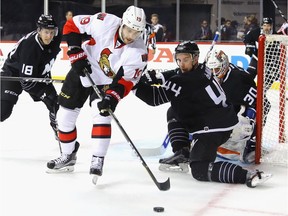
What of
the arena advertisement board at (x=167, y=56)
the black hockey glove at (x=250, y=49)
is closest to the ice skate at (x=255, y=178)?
the black hockey glove at (x=250, y=49)

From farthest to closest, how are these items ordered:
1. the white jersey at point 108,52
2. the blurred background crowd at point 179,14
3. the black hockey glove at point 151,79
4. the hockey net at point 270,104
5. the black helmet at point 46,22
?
the blurred background crowd at point 179,14, the black helmet at point 46,22, the hockey net at point 270,104, the black hockey glove at point 151,79, the white jersey at point 108,52

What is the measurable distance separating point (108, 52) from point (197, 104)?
20.1 inches

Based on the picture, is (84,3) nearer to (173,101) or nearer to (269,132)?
(269,132)

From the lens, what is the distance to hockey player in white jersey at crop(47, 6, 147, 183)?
2666 millimetres

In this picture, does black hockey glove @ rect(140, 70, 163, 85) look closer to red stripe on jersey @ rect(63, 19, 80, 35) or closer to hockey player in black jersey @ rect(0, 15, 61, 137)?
red stripe on jersey @ rect(63, 19, 80, 35)

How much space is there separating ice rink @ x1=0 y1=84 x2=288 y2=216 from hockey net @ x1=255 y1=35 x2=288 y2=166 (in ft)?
0.47

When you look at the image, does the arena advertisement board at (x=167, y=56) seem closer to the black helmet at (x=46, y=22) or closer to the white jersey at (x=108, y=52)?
the black helmet at (x=46, y=22)

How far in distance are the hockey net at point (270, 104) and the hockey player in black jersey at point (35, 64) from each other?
123 centimetres

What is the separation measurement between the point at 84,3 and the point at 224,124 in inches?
258

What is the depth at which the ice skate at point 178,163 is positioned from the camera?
3.04 m

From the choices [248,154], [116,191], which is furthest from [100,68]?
[248,154]

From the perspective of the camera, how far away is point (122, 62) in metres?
2.72

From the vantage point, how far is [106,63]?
111 inches

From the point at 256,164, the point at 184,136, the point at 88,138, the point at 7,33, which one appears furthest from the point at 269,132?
the point at 7,33
